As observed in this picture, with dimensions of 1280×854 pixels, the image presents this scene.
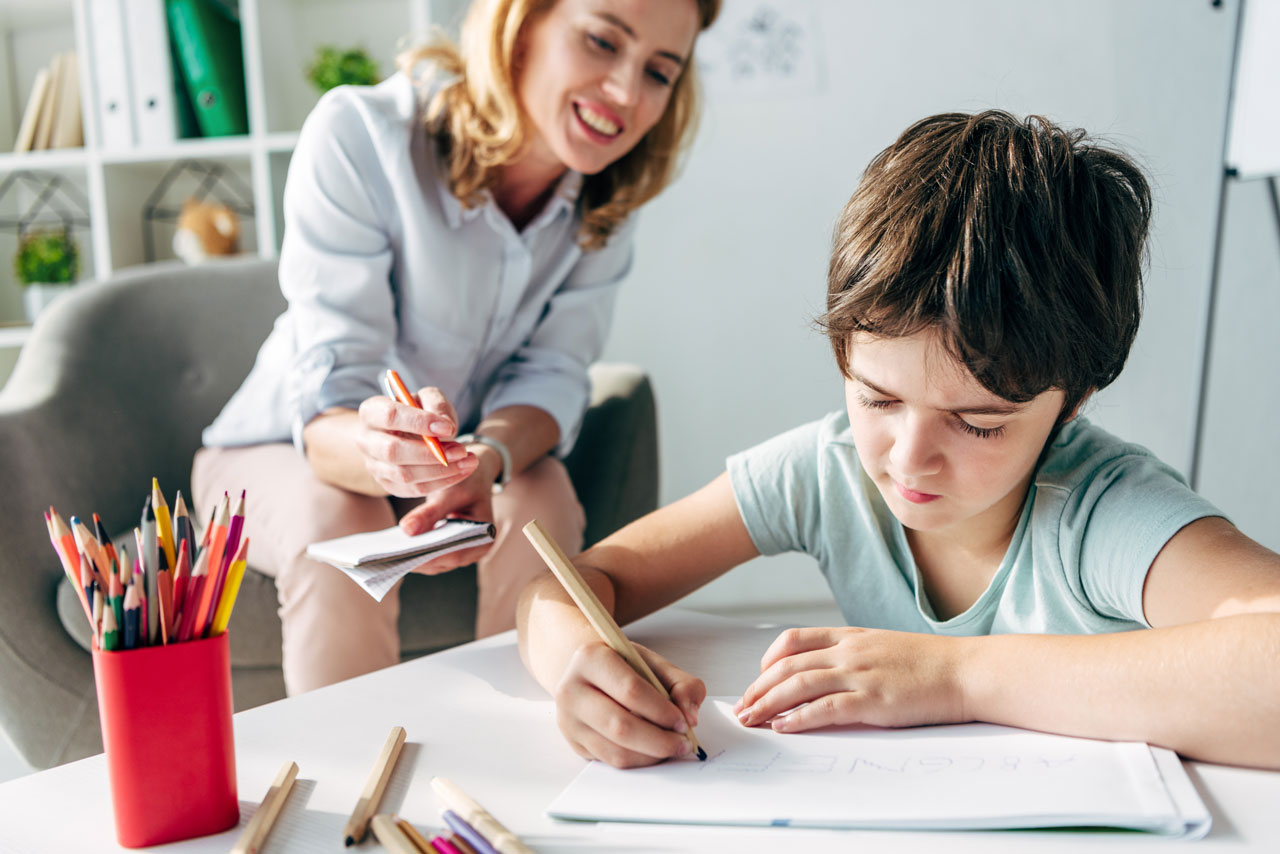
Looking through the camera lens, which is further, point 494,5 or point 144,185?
point 144,185

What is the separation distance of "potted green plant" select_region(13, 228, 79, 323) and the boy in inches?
75.0

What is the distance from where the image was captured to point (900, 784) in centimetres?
52

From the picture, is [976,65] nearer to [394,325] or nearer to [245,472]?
[394,325]

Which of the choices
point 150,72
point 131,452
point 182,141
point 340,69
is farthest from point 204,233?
point 131,452

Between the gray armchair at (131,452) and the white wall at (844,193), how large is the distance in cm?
72

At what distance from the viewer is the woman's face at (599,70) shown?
1210 millimetres

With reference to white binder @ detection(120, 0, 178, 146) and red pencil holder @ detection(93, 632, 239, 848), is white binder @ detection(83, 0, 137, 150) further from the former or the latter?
red pencil holder @ detection(93, 632, 239, 848)

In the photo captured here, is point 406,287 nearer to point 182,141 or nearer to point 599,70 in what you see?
point 599,70

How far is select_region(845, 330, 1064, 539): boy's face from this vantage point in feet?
2.28

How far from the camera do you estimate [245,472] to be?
1.31 m

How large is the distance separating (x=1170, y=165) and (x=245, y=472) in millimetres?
1976

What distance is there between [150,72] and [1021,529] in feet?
6.48

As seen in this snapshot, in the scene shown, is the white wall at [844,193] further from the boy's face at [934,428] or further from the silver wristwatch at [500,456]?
the boy's face at [934,428]

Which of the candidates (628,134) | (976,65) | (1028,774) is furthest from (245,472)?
(976,65)
